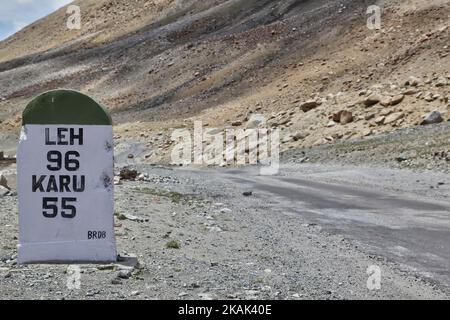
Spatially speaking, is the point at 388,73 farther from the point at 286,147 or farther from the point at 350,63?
the point at 286,147

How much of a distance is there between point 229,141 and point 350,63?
12.7 metres

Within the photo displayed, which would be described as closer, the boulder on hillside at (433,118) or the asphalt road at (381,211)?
the asphalt road at (381,211)

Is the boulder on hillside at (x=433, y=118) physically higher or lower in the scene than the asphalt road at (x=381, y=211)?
higher

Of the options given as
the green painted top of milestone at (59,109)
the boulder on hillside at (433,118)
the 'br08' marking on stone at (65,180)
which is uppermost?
the boulder on hillside at (433,118)

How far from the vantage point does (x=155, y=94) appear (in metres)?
65.2

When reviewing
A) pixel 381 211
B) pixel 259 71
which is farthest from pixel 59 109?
pixel 259 71

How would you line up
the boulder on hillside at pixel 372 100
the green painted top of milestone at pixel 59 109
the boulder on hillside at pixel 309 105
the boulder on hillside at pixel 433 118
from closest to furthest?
the green painted top of milestone at pixel 59 109 → the boulder on hillside at pixel 433 118 → the boulder on hillside at pixel 372 100 → the boulder on hillside at pixel 309 105

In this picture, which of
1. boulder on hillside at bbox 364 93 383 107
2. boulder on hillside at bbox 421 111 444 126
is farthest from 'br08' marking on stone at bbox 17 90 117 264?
boulder on hillside at bbox 364 93 383 107

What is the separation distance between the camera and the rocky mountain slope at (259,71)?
128 feet

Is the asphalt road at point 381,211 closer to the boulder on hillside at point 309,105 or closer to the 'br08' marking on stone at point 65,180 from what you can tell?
the 'br08' marking on stone at point 65,180

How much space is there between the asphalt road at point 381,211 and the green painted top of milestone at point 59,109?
480cm

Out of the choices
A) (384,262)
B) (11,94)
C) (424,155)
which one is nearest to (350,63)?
(424,155)

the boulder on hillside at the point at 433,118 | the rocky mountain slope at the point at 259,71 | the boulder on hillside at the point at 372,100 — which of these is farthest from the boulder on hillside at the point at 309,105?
the boulder on hillside at the point at 433,118

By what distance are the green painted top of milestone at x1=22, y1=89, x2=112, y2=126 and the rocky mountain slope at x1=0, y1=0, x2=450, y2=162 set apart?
29.4 m
